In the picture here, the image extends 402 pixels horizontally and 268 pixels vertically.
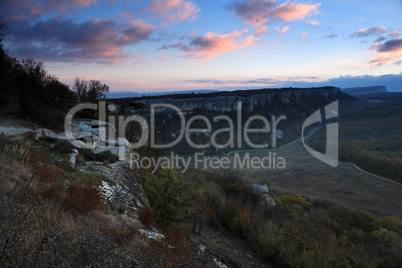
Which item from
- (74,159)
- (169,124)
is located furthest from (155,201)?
(169,124)

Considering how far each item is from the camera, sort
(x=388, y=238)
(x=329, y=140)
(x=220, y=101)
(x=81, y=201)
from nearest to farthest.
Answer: (x=81, y=201) < (x=388, y=238) < (x=329, y=140) < (x=220, y=101)

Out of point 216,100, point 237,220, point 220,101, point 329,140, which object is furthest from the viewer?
point 220,101

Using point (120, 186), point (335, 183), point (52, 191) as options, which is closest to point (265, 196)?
point (120, 186)

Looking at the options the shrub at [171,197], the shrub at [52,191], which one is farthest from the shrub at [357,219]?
→ the shrub at [52,191]

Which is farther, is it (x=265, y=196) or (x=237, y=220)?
(x=265, y=196)

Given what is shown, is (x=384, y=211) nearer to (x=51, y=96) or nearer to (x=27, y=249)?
(x=27, y=249)

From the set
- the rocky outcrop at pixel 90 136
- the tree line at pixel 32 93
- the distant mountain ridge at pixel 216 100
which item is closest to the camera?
the rocky outcrop at pixel 90 136

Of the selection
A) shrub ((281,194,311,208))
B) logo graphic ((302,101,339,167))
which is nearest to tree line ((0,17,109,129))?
shrub ((281,194,311,208))

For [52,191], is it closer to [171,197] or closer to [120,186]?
[120,186]

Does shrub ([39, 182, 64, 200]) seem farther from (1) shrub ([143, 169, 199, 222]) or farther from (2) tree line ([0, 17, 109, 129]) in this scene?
(2) tree line ([0, 17, 109, 129])

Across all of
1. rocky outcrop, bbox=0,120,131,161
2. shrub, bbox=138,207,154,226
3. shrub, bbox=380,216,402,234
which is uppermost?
rocky outcrop, bbox=0,120,131,161

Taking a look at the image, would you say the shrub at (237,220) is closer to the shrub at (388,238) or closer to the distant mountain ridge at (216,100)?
the shrub at (388,238)

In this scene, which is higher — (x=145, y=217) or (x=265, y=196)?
(x=145, y=217)

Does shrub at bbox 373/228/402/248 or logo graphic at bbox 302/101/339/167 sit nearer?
shrub at bbox 373/228/402/248
